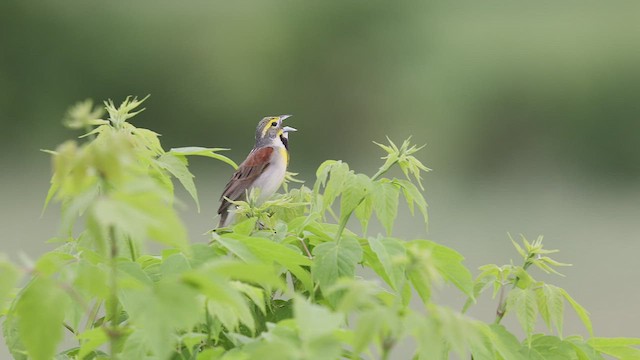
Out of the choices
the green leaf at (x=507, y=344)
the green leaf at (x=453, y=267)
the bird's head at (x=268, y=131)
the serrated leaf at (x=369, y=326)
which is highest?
the bird's head at (x=268, y=131)

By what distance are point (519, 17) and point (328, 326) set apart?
9206 millimetres

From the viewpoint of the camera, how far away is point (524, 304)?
944mm

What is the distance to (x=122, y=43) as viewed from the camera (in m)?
9.05

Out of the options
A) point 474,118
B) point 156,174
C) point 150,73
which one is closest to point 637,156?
point 474,118

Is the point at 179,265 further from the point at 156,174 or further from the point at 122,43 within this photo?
the point at 122,43

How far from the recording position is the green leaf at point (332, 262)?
861 millimetres


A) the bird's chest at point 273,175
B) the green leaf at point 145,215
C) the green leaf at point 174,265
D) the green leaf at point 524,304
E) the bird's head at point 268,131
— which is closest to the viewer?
the green leaf at point 145,215

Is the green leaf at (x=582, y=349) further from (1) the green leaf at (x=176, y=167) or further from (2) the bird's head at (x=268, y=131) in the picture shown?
(2) the bird's head at (x=268, y=131)

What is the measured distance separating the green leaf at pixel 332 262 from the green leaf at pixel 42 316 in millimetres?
283

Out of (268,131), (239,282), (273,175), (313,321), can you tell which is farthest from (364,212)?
(268,131)

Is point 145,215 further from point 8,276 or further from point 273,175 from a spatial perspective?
point 273,175

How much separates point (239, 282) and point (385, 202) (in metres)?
0.22

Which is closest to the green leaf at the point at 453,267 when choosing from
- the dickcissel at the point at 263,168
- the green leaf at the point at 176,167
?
the green leaf at the point at 176,167

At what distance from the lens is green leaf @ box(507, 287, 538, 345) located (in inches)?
36.8
